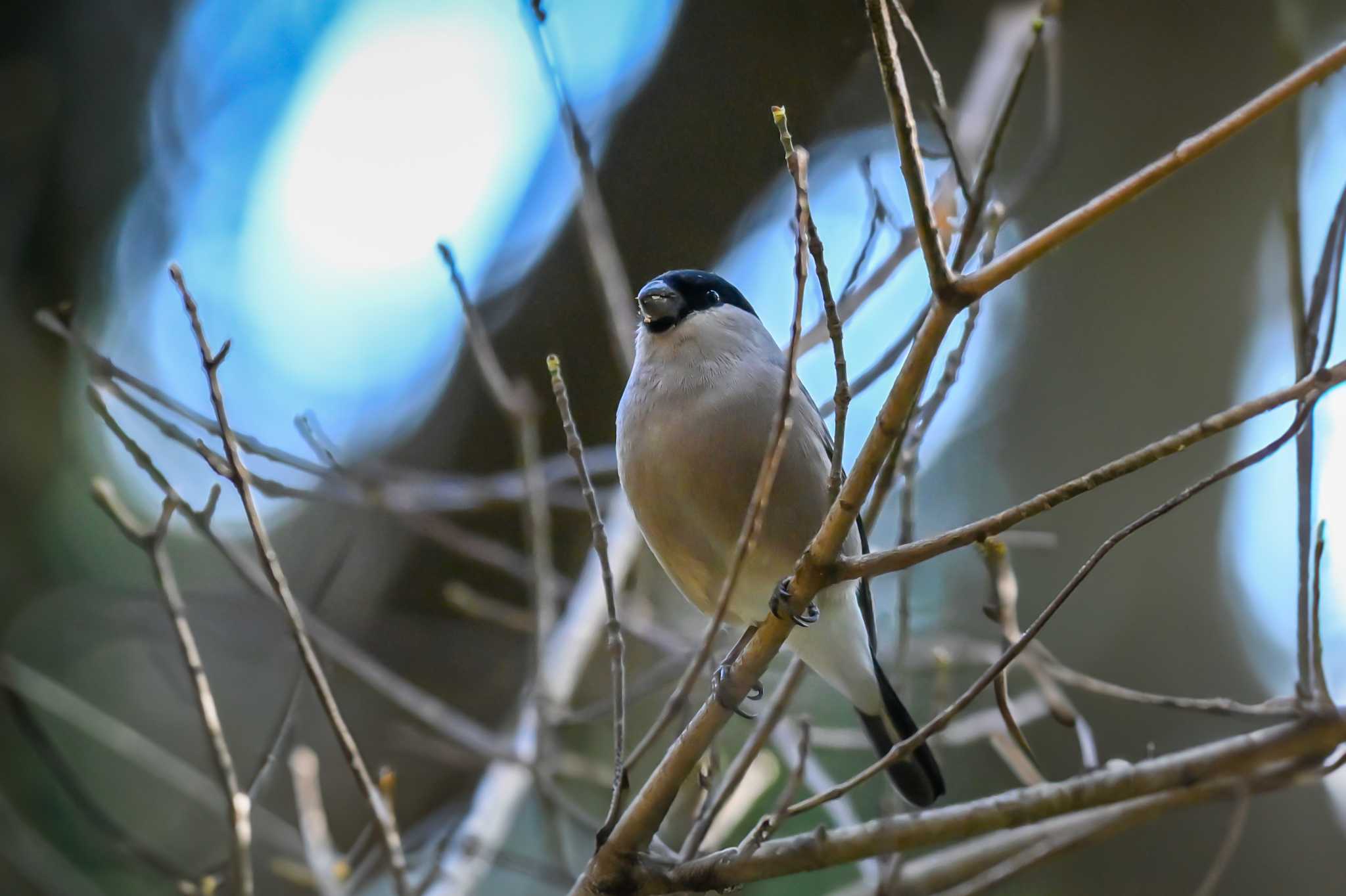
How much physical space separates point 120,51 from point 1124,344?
3629 millimetres

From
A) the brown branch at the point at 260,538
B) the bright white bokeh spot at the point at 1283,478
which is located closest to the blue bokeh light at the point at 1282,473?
the bright white bokeh spot at the point at 1283,478

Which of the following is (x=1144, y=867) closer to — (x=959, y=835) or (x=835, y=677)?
(x=835, y=677)

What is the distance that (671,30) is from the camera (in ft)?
5.37

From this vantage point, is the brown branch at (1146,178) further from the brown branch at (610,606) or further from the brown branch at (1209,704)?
the brown branch at (1209,704)

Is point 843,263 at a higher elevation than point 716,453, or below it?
higher

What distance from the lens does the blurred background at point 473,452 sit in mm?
2656

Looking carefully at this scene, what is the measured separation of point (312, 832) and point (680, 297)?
1.28 m

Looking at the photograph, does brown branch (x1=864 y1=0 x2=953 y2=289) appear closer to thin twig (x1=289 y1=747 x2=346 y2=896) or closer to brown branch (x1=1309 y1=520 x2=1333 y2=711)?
brown branch (x1=1309 y1=520 x2=1333 y2=711)

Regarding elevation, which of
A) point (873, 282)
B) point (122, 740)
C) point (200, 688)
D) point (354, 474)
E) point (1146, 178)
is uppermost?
point (1146, 178)

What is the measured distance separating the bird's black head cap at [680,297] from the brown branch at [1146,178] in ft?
2.54

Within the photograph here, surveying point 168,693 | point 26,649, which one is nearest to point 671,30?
point 26,649

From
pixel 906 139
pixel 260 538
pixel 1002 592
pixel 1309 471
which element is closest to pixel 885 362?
pixel 1002 592

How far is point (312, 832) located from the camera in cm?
215

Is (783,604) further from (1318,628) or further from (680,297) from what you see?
(680,297)
